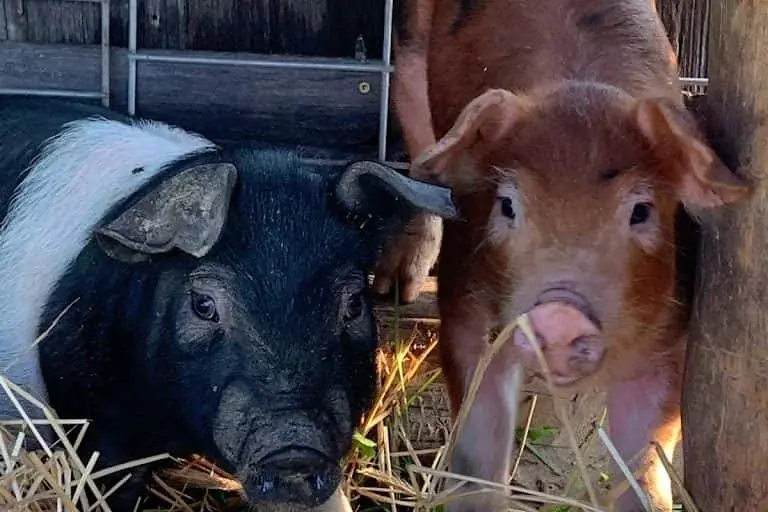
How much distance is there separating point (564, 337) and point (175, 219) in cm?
85

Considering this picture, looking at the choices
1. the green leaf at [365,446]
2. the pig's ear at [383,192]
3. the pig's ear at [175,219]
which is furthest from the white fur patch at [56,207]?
the green leaf at [365,446]

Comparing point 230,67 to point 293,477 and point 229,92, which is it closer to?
point 229,92

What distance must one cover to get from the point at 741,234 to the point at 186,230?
1.16 metres

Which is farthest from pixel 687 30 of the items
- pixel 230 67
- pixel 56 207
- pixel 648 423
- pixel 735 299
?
pixel 56 207

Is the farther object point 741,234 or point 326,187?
point 326,187

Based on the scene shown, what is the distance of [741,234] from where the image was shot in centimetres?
263

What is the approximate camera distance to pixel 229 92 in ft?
13.5

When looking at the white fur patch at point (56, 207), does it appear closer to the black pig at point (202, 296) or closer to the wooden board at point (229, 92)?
the black pig at point (202, 296)

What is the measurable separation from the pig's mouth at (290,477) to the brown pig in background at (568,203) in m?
0.50

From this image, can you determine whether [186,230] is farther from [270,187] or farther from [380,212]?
[380,212]

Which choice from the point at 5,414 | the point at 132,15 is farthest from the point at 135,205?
the point at 132,15

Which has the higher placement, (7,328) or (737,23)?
(737,23)

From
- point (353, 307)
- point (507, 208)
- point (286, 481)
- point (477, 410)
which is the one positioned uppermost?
point (507, 208)

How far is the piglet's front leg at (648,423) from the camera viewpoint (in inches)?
127
